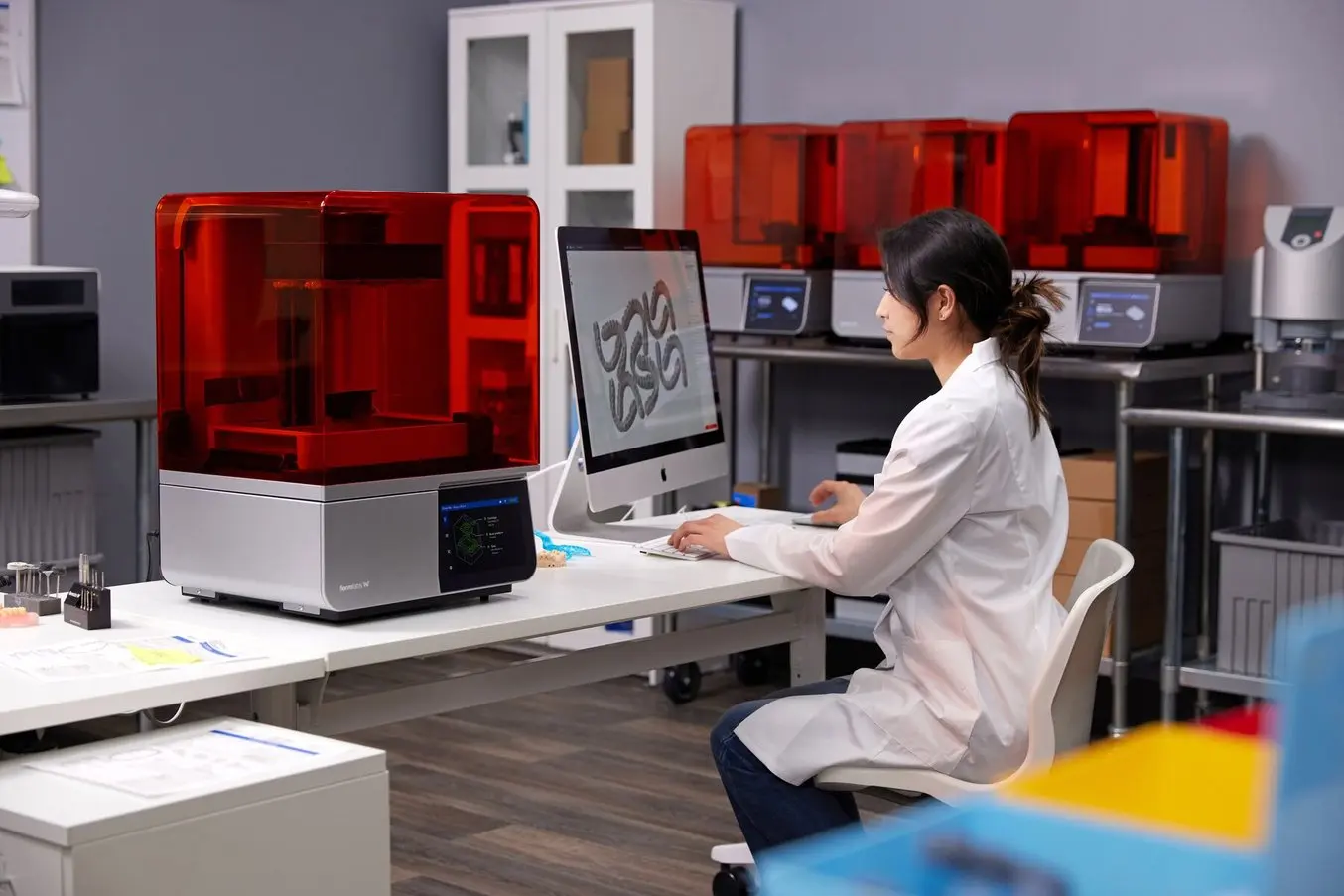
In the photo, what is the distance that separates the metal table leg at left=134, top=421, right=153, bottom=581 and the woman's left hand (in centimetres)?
184

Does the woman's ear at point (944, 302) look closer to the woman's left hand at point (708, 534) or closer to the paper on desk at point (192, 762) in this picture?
the woman's left hand at point (708, 534)

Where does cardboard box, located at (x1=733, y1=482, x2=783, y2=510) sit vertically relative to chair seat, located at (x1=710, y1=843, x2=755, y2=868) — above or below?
above

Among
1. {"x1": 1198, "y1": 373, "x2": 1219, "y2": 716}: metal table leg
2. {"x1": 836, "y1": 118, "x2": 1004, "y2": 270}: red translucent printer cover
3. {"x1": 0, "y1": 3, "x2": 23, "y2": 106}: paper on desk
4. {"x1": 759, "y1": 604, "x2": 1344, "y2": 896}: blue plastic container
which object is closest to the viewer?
{"x1": 759, "y1": 604, "x2": 1344, "y2": 896}: blue plastic container

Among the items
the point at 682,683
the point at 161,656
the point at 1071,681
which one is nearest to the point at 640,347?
the point at 1071,681

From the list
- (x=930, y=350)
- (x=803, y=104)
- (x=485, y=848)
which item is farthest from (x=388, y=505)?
(x=803, y=104)

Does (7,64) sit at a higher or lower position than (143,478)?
higher

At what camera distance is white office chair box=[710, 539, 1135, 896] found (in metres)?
2.12

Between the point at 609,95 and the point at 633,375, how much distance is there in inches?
87.2

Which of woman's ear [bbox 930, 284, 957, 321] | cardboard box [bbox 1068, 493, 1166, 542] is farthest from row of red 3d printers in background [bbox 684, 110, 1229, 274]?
woman's ear [bbox 930, 284, 957, 321]

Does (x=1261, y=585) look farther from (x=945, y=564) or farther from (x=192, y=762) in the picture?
(x=192, y=762)

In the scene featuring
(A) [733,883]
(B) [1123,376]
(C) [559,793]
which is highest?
(B) [1123,376]

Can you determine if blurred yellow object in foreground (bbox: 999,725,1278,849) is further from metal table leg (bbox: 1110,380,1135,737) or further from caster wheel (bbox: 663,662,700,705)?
caster wheel (bbox: 663,662,700,705)

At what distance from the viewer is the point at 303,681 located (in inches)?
82.5

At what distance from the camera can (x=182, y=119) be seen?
4668mm
